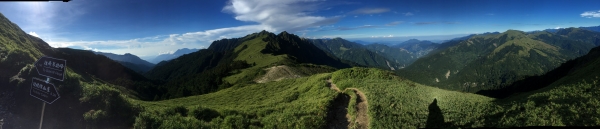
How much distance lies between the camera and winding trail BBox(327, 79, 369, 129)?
43.8 feet

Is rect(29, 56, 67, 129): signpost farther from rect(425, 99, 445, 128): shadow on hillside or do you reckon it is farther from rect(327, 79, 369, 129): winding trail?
rect(425, 99, 445, 128): shadow on hillside

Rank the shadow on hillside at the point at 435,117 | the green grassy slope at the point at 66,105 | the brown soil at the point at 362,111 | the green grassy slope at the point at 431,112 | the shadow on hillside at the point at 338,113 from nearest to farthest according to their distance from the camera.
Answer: the green grassy slope at the point at 431,112, the shadow on hillside at the point at 435,117, the green grassy slope at the point at 66,105, the brown soil at the point at 362,111, the shadow on hillside at the point at 338,113

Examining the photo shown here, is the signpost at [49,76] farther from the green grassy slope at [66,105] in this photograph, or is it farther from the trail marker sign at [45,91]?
the green grassy slope at [66,105]

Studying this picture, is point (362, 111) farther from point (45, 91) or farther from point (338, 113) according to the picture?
point (45, 91)

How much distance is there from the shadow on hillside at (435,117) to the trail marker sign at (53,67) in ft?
47.7

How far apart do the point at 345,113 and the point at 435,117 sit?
515cm

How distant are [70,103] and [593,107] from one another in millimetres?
22113

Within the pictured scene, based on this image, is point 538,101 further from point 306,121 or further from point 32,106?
point 32,106

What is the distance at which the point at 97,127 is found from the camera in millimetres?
11328

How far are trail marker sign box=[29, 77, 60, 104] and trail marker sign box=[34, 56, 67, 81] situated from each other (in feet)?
1.26

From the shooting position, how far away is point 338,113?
15398mm

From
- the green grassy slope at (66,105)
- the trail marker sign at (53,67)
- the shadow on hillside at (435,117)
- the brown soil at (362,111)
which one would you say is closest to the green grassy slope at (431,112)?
the shadow on hillside at (435,117)

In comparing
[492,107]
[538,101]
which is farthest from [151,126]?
[538,101]

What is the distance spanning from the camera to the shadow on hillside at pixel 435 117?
10782 mm
